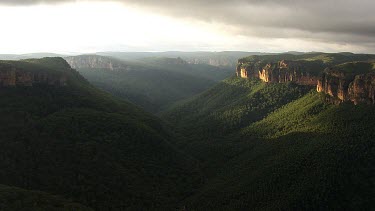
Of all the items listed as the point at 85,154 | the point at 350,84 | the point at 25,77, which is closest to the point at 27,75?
the point at 25,77

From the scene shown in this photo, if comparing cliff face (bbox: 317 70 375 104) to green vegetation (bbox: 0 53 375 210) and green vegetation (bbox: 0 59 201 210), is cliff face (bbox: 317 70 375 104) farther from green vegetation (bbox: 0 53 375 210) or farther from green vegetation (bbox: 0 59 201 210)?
green vegetation (bbox: 0 59 201 210)

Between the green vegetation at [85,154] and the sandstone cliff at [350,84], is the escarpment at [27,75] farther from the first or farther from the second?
the sandstone cliff at [350,84]

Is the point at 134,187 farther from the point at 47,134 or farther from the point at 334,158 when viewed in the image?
the point at 334,158

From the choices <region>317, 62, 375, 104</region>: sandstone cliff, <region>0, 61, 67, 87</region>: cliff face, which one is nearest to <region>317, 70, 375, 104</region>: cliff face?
<region>317, 62, 375, 104</region>: sandstone cliff

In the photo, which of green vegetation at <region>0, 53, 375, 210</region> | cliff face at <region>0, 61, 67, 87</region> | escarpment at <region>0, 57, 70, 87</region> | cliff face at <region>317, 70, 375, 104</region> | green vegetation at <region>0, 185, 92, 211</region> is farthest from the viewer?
escarpment at <region>0, 57, 70, 87</region>

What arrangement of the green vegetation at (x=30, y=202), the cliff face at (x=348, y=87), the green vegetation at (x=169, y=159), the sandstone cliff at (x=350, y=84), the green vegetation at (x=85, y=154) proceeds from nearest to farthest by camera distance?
the green vegetation at (x=30, y=202)
the green vegetation at (x=169, y=159)
the green vegetation at (x=85, y=154)
the cliff face at (x=348, y=87)
the sandstone cliff at (x=350, y=84)

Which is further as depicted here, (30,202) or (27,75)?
(27,75)

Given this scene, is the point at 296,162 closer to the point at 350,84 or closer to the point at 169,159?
the point at 350,84

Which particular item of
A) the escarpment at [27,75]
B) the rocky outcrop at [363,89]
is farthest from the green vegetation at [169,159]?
the rocky outcrop at [363,89]

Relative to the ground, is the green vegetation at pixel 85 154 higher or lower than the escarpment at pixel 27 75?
lower
